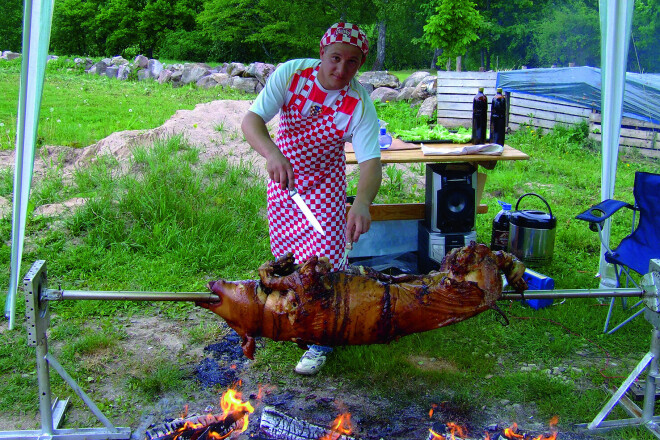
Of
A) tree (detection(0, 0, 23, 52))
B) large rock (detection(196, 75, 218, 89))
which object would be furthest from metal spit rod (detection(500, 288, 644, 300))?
tree (detection(0, 0, 23, 52))

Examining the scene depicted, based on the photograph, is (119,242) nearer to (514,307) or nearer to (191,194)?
(191,194)

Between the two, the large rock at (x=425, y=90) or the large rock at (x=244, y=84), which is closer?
the large rock at (x=425, y=90)

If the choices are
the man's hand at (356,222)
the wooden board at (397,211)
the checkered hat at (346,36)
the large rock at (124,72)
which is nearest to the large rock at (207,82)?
the large rock at (124,72)

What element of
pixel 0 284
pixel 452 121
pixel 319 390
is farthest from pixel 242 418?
pixel 452 121

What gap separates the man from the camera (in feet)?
8.64

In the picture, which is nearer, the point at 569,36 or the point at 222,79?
the point at 569,36

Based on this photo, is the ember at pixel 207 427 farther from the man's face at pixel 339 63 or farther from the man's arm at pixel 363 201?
the man's face at pixel 339 63

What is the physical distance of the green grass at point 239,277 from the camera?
313 cm

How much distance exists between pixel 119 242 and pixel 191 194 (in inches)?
36.1

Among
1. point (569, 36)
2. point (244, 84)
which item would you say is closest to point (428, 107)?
point (569, 36)

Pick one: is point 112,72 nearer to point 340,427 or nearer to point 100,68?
point 100,68

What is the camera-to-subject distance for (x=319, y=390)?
3094 mm

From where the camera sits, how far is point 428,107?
11242mm

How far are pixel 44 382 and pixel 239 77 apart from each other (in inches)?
579
